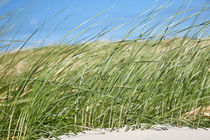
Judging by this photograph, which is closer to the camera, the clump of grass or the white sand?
the white sand

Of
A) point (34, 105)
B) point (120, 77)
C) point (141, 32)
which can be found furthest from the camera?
point (141, 32)

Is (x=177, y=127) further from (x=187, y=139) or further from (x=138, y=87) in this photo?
(x=138, y=87)

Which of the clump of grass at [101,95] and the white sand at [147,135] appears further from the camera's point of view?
the clump of grass at [101,95]

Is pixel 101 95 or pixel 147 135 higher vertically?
pixel 101 95

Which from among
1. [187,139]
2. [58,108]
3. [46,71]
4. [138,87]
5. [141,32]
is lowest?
[187,139]

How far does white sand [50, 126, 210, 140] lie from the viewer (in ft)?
4.14

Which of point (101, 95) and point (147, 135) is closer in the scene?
point (147, 135)

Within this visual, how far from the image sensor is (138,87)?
1.52m

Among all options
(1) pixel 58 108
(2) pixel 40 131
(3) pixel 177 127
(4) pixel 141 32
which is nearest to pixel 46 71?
(1) pixel 58 108

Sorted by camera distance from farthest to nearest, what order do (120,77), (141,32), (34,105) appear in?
1. (141,32)
2. (120,77)
3. (34,105)

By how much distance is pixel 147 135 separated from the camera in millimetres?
1294

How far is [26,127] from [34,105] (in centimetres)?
13

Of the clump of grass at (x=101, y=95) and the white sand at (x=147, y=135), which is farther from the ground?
the clump of grass at (x=101, y=95)

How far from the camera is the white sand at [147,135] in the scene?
126 centimetres
